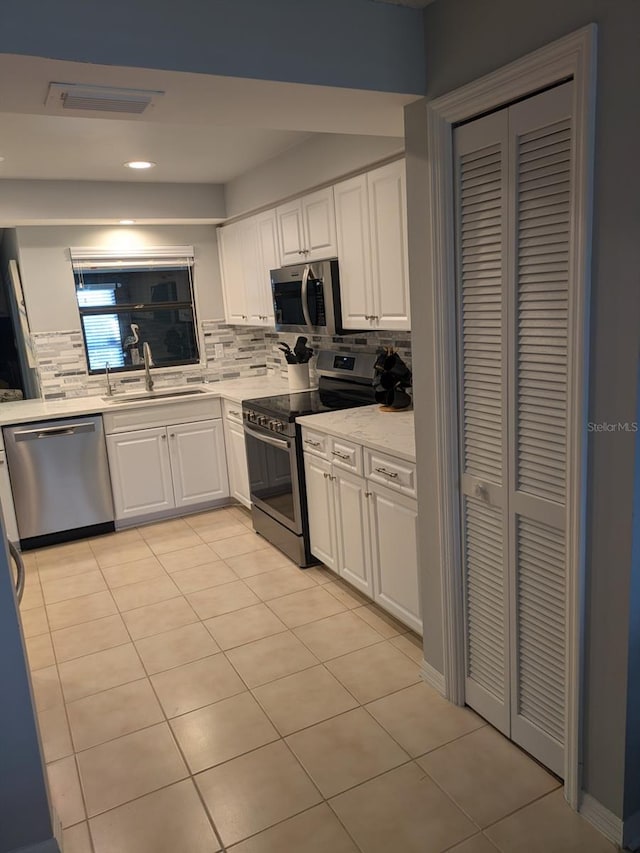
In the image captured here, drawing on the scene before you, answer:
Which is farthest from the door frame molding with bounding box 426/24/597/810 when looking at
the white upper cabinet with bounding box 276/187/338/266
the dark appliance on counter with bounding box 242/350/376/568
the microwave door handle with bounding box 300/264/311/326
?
the microwave door handle with bounding box 300/264/311/326

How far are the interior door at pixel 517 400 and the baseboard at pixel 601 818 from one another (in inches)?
5.1

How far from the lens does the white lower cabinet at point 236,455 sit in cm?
451

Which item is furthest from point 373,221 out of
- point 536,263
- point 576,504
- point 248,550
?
point 248,550

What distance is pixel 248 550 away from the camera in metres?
4.09

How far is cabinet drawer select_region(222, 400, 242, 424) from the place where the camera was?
4.46 metres

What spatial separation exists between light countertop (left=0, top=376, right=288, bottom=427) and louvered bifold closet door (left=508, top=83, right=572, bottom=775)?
2614 mm

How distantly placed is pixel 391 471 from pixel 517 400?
0.92 meters

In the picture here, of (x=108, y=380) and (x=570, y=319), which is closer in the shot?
(x=570, y=319)

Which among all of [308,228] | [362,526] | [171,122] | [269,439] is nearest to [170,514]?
[269,439]

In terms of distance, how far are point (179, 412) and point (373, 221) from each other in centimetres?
217

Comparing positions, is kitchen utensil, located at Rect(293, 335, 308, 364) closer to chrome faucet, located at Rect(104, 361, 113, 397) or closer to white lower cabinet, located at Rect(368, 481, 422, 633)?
chrome faucet, located at Rect(104, 361, 113, 397)

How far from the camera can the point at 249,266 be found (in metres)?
4.67

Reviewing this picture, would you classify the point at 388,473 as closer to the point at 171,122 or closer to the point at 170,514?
the point at 171,122

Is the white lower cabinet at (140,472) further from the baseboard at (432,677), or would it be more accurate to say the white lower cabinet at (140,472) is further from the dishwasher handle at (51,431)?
the baseboard at (432,677)
